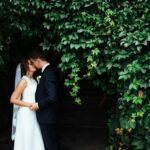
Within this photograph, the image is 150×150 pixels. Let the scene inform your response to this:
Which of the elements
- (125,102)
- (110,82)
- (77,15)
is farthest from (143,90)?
(77,15)

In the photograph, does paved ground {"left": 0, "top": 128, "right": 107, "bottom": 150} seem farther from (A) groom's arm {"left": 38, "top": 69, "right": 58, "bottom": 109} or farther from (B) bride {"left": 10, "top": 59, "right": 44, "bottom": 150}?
(A) groom's arm {"left": 38, "top": 69, "right": 58, "bottom": 109}

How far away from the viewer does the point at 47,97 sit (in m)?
5.71

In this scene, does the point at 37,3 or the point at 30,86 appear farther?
the point at 30,86

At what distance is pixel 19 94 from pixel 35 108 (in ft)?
1.09

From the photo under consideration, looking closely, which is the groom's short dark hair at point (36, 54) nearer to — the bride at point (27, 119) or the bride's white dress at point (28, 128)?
the bride at point (27, 119)

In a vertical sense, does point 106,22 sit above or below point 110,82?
above

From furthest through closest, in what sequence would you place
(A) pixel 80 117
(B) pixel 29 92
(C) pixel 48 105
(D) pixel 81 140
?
(A) pixel 80 117
(D) pixel 81 140
(B) pixel 29 92
(C) pixel 48 105

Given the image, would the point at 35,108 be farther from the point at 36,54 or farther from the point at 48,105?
the point at 36,54

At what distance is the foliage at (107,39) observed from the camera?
16.2ft

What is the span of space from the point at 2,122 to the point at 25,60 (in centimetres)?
319

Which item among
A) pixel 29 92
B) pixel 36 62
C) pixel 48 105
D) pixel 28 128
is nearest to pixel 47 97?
pixel 48 105

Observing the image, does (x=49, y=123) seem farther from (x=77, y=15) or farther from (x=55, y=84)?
(x=77, y=15)

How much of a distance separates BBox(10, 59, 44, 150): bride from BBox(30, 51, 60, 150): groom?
113 mm

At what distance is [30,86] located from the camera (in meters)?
6.07
